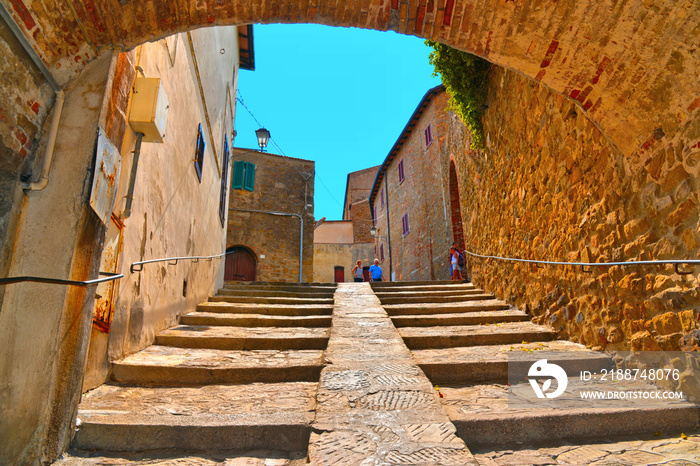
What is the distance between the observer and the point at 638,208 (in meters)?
2.84

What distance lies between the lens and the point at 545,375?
119 inches

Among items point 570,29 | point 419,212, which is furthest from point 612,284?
point 419,212

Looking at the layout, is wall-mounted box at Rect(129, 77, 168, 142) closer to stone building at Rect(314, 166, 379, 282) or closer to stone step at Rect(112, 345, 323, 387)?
stone step at Rect(112, 345, 323, 387)

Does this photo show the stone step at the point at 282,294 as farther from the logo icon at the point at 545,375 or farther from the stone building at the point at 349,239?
the stone building at the point at 349,239

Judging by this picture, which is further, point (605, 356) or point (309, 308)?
point (309, 308)

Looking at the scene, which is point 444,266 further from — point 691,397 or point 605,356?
point 691,397

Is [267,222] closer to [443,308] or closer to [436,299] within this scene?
[436,299]

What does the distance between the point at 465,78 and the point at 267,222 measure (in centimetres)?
962

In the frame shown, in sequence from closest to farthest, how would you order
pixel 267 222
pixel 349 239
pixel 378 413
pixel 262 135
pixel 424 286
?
1. pixel 378 413
2. pixel 424 286
3. pixel 262 135
4. pixel 267 222
5. pixel 349 239

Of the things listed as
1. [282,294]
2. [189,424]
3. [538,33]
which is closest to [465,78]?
[538,33]

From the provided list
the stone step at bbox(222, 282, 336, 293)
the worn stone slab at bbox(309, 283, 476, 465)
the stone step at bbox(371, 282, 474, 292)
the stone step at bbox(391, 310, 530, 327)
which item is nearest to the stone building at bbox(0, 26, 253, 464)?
the worn stone slab at bbox(309, 283, 476, 465)

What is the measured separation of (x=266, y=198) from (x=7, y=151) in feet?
41.6

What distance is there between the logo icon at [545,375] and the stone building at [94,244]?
2932 mm

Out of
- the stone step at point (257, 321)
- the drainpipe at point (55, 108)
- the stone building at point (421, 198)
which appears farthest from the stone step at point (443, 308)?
the stone building at point (421, 198)
